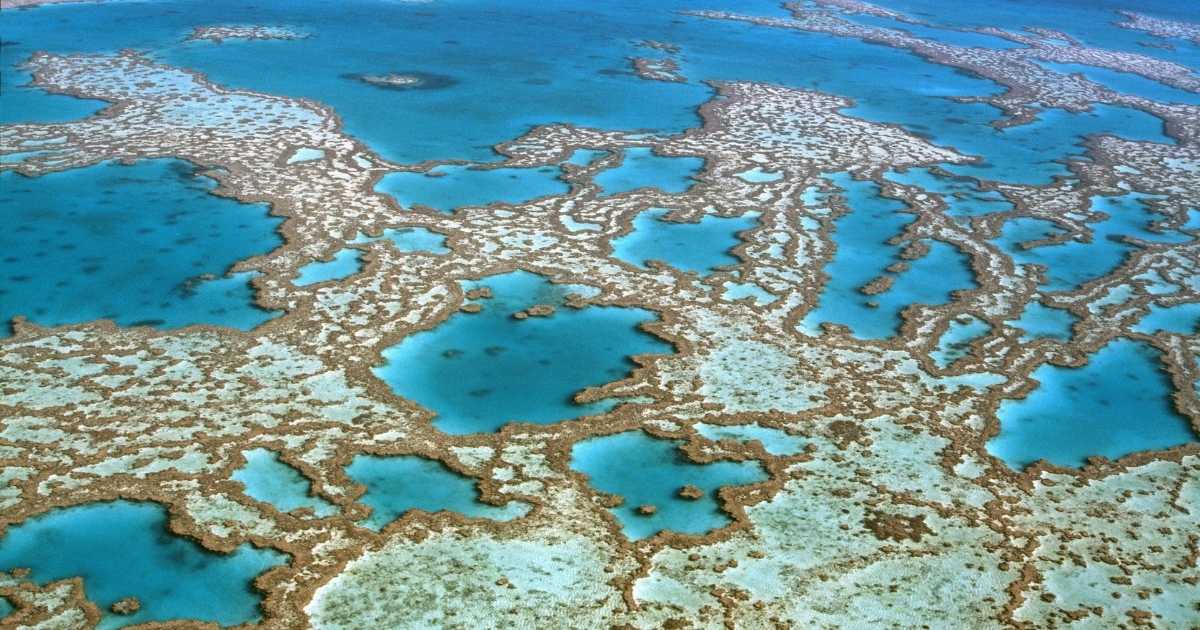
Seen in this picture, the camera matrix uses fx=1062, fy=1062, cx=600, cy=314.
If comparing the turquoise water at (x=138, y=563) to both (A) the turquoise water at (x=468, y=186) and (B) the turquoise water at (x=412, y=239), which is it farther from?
(A) the turquoise water at (x=468, y=186)

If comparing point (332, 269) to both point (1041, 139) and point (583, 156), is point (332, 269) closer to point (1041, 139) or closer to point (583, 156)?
point (583, 156)

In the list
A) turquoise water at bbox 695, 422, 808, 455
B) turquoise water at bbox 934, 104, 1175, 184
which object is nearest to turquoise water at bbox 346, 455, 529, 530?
turquoise water at bbox 695, 422, 808, 455

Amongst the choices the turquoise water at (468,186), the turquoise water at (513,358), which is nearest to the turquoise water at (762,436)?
the turquoise water at (513,358)

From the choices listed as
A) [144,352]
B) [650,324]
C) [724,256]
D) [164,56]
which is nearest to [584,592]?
[650,324]

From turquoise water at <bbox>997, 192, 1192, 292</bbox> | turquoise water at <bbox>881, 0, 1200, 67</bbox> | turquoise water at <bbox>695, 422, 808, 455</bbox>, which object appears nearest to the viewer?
turquoise water at <bbox>695, 422, 808, 455</bbox>

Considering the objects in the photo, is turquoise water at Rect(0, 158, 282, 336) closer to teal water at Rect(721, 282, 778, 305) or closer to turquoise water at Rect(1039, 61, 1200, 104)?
teal water at Rect(721, 282, 778, 305)

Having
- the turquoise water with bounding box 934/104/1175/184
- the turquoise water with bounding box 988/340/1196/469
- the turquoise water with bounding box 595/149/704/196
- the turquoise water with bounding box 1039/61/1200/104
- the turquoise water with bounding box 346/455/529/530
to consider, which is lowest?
the turquoise water with bounding box 1039/61/1200/104

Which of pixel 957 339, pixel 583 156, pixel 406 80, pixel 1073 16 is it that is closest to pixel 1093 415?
pixel 957 339
